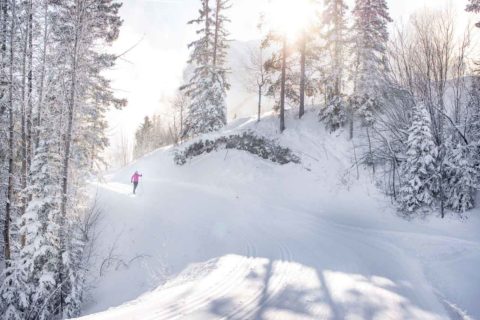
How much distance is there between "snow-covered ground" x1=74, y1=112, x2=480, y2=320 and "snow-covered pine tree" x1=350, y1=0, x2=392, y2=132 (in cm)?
371

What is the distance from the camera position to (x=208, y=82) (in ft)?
111

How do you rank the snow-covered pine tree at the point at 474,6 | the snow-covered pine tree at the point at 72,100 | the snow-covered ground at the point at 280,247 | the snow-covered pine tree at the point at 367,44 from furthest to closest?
the snow-covered pine tree at the point at 367,44 → the snow-covered pine tree at the point at 474,6 → the snow-covered pine tree at the point at 72,100 → the snow-covered ground at the point at 280,247

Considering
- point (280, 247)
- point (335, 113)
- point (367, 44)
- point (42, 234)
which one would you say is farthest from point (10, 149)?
point (367, 44)

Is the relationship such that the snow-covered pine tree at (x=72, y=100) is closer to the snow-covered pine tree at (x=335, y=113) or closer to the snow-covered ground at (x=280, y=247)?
the snow-covered ground at (x=280, y=247)

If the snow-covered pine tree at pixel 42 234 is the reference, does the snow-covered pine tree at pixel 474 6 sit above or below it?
above

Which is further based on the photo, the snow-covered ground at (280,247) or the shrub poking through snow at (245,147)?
the shrub poking through snow at (245,147)

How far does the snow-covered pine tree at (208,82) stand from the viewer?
3347cm

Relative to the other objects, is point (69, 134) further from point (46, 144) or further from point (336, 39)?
point (336, 39)

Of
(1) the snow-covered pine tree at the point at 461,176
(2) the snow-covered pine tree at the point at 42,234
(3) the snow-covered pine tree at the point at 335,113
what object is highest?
(3) the snow-covered pine tree at the point at 335,113

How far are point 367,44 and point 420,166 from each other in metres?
14.0

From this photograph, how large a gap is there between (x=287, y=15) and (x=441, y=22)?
52.4 ft

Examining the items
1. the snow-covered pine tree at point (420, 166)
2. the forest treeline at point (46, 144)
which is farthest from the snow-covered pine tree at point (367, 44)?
the forest treeline at point (46, 144)

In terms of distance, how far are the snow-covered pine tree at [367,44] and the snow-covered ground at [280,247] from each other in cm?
371

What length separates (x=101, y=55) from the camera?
49.1ft
